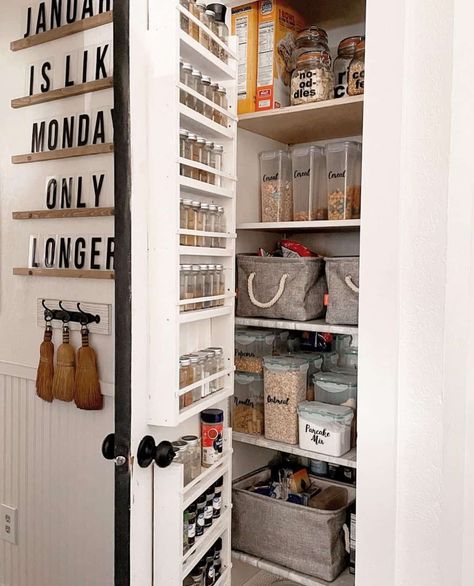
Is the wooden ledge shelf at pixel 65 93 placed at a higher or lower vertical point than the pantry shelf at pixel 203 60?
higher

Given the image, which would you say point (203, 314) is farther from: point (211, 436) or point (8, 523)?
point (8, 523)

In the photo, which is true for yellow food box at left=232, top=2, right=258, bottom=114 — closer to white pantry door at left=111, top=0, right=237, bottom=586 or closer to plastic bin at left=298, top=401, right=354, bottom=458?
white pantry door at left=111, top=0, right=237, bottom=586

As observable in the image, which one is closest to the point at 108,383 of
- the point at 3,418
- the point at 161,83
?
the point at 3,418

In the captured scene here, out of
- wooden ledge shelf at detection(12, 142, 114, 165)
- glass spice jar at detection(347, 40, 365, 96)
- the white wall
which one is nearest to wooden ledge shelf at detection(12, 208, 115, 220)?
the white wall

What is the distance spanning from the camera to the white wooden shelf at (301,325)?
1.56 metres

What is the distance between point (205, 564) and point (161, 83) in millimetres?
1291

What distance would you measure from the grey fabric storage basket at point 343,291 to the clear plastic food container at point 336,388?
0.21 m

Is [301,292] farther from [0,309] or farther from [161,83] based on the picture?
[0,309]

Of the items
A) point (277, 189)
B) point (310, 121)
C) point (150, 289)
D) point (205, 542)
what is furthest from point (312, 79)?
point (205, 542)

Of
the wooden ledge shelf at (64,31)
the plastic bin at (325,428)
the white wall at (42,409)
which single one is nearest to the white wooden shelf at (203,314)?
the plastic bin at (325,428)

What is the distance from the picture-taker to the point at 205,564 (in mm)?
1491

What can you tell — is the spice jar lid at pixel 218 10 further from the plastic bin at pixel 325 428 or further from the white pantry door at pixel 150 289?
the plastic bin at pixel 325 428

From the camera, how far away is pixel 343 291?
1592 mm

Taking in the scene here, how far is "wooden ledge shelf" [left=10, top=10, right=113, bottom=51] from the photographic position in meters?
1.80
